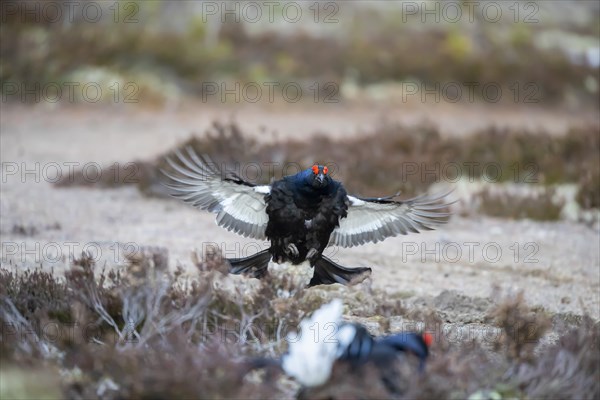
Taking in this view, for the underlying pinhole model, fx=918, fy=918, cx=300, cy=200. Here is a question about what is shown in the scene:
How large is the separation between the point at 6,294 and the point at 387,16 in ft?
66.7

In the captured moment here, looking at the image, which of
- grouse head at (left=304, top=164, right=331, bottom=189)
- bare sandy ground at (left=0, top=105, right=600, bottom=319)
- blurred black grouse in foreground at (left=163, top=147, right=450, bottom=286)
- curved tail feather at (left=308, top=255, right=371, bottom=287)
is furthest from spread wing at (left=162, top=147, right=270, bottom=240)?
bare sandy ground at (left=0, top=105, right=600, bottom=319)

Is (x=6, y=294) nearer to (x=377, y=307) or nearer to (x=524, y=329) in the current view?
(x=377, y=307)

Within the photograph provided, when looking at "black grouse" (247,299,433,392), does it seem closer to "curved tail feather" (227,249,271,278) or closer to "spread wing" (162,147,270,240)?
"curved tail feather" (227,249,271,278)

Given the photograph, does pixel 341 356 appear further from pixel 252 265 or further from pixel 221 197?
pixel 221 197

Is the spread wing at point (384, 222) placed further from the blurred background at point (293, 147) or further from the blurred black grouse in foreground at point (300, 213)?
the blurred background at point (293, 147)

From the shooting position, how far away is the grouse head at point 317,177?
6.98m

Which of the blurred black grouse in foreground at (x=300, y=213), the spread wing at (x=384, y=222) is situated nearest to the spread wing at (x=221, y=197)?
the blurred black grouse in foreground at (x=300, y=213)

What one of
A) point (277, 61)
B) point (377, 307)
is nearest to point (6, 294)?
point (377, 307)

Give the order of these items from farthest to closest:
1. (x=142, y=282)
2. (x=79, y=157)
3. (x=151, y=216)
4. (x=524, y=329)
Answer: (x=79, y=157), (x=151, y=216), (x=142, y=282), (x=524, y=329)

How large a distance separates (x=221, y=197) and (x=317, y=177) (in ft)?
2.93

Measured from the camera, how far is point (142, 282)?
5.79 meters

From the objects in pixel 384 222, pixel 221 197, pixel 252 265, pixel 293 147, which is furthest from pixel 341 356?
pixel 293 147

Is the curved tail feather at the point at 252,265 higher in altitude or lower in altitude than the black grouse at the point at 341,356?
lower

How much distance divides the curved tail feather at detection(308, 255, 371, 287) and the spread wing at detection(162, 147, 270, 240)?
54 cm
